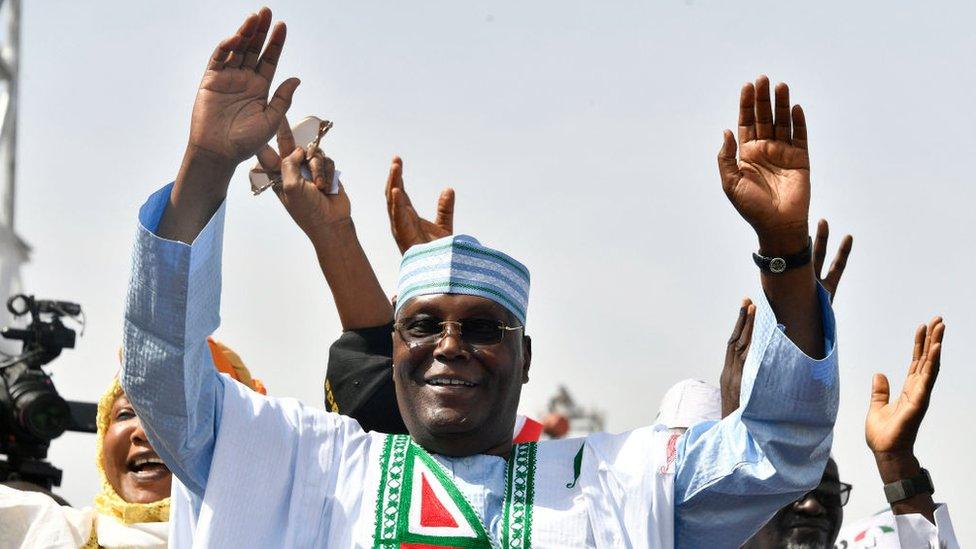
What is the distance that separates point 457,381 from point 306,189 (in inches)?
60.5

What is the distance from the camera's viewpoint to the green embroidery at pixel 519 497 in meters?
4.01

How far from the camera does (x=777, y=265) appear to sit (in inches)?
154

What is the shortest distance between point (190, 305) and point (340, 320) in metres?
1.65

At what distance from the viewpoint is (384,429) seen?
5191 mm

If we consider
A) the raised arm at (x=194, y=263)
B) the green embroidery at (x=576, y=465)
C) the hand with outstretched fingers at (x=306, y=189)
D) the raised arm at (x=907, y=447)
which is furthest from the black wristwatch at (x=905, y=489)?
the raised arm at (x=194, y=263)

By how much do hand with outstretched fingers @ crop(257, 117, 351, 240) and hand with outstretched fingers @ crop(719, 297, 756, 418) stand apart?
135 centimetres

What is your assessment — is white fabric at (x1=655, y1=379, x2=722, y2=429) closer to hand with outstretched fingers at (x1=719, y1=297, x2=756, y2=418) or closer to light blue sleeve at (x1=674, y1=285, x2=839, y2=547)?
hand with outstretched fingers at (x1=719, y1=297, x2=756, y2=418)

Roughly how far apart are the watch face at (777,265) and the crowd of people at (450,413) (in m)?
0.01

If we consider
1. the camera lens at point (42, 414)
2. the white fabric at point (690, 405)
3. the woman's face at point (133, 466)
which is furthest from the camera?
the camera lens at point (42, 414)

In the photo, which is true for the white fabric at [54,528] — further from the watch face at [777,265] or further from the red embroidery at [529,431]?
the watch face at [777,265]

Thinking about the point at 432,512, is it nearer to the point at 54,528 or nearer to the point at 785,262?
Result: the point at 785,262

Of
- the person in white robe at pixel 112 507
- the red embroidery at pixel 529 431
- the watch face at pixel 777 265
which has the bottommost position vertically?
the person in white robe at pixel 112 507

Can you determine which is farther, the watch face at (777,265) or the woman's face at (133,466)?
the woman's face at (133,466)

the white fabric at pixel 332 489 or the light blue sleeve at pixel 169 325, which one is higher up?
the light blue sleeve at pixel 169 325
